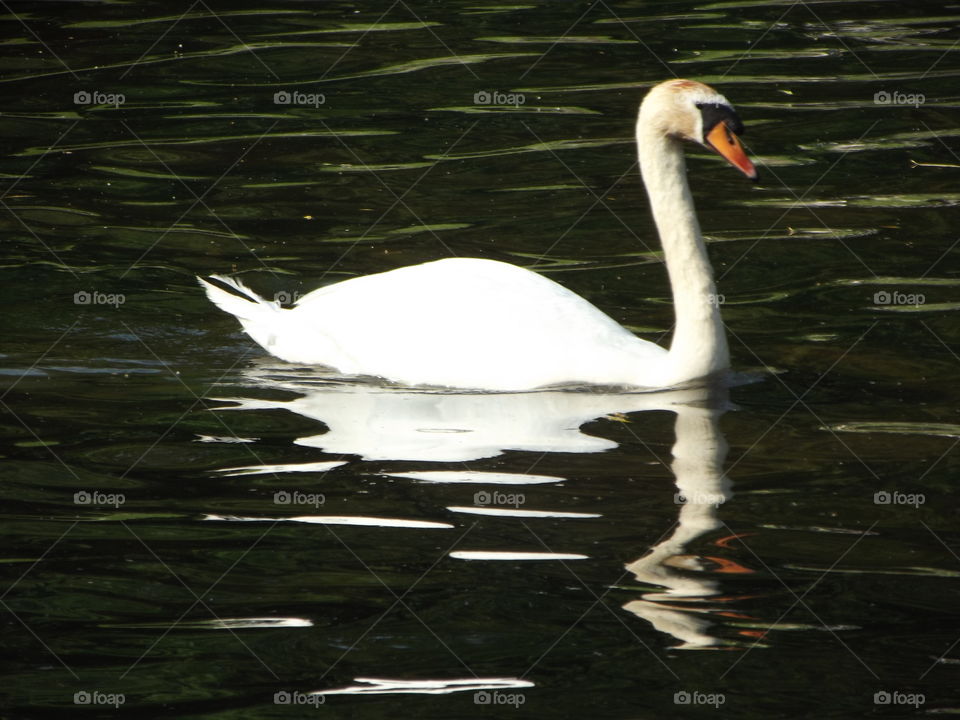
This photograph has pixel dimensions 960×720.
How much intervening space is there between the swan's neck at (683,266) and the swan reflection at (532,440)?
0.58 feet

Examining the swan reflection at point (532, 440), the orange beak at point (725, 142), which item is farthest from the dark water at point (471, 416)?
the orange beak at point (725, 142)

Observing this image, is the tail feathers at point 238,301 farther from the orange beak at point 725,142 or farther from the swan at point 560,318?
the orange beak at point 725,142

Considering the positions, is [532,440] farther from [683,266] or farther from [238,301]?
[238,301]

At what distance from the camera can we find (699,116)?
8.05 meters

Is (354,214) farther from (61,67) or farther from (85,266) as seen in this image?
(61,67)

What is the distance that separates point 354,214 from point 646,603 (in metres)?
6.22

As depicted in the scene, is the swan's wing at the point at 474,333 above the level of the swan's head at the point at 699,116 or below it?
below

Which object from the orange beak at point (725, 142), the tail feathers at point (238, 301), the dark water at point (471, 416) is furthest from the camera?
the tail feathers at point (238, 301)

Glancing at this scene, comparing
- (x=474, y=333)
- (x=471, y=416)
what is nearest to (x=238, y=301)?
(x=474, y=333)

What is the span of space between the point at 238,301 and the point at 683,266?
269 cm

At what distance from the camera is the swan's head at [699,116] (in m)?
8.00

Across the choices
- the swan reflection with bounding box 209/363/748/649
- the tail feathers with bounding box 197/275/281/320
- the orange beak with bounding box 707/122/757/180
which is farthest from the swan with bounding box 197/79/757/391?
the tail feathers with bounding box 197/275/281/320

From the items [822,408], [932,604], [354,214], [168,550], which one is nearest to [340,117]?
[354,214]

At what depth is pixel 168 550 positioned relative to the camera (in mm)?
6355
